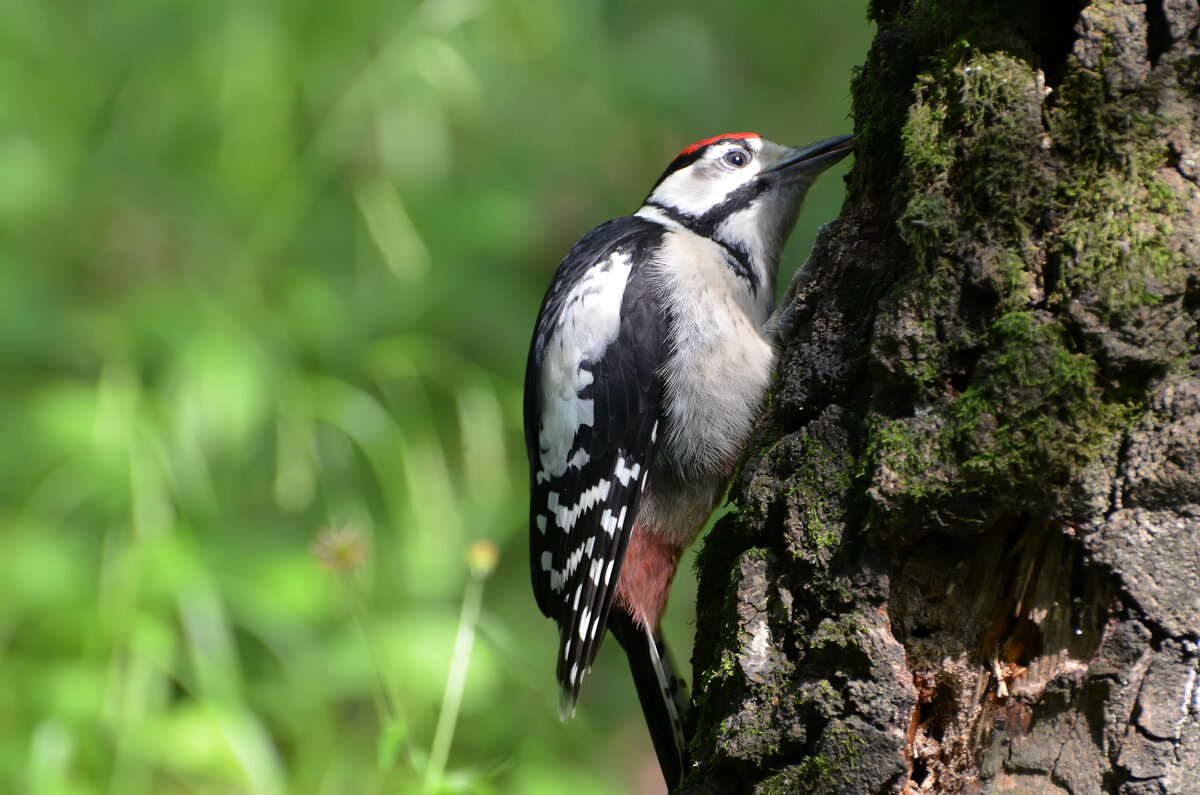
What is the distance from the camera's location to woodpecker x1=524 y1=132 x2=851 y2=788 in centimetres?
257

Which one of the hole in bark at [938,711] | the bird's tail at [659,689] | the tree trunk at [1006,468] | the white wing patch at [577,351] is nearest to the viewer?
the tree trunk at [1006,468]

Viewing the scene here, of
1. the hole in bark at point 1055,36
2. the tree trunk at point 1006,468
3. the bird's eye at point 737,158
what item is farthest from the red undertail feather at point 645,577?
the hole in bark at point 1055,36

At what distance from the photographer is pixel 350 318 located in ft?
12.8

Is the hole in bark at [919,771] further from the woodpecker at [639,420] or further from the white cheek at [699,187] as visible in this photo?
the white cheek at [699,187]

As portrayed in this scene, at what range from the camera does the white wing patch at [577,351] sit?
269 cm

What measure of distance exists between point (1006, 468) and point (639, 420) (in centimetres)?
126

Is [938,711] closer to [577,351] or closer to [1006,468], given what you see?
[1006,468]

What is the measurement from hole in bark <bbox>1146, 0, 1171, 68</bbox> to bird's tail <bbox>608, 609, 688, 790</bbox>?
5.10 ft

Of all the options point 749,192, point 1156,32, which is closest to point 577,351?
point 749,192

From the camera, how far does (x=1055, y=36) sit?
5.24 ft

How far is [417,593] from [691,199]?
4.75ft

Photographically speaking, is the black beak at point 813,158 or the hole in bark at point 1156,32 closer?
the hole in bark at point 1156,32

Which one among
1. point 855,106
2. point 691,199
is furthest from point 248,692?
point 855,106

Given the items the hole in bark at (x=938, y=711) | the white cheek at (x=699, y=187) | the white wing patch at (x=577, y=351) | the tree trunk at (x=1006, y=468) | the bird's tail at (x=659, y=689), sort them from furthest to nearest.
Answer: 1. the white cheek at (x=699, y=187)
2. the white wing patch at (x=577, y=351)
3. the bird's tail at (x=659, y=689)
4. the hole in bark at (x=938, y=711)
5. the tree trunk at (x=1006, y=468)
